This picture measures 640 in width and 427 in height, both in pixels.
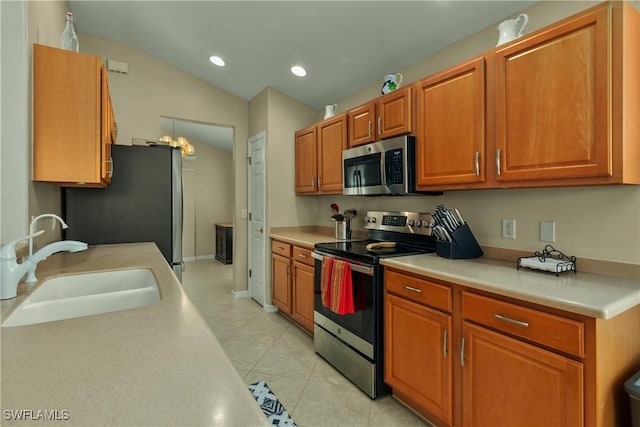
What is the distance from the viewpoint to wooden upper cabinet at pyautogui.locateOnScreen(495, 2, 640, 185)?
134 cm

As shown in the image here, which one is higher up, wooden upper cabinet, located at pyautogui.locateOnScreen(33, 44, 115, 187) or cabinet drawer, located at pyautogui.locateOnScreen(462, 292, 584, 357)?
wooden upper cabinet, located at pyautogui.locateOnScreen(33, 44, 115, 187)

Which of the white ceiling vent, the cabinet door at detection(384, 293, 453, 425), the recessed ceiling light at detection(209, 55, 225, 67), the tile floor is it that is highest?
the recessed ceiling light at detection(209, 55, 225, 67)

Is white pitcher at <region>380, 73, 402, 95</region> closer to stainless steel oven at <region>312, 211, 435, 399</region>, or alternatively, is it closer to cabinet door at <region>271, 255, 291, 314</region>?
stainless steel oven at <region>312, 211, 435, 399</region>

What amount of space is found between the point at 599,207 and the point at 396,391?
1536 mm

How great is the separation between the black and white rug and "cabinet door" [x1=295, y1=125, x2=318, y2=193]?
1945 millimetres

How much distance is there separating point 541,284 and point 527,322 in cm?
20

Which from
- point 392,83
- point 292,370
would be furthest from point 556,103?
point 292,370

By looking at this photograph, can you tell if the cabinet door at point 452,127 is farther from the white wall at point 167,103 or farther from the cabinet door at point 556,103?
the white wall at point 167,103

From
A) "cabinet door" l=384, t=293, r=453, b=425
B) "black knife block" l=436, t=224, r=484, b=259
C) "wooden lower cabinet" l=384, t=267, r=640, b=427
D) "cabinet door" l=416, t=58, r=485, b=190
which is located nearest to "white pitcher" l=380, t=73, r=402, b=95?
"cabinet door" l=416, t=58, r=485, b=190

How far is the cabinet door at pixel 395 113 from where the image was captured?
2.28 m

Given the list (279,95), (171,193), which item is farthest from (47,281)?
(279,95)

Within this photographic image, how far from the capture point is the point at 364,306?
2.17 meters

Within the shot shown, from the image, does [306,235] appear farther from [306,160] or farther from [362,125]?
[362,125]

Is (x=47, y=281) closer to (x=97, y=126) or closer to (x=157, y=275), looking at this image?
(x=157, y=275)
